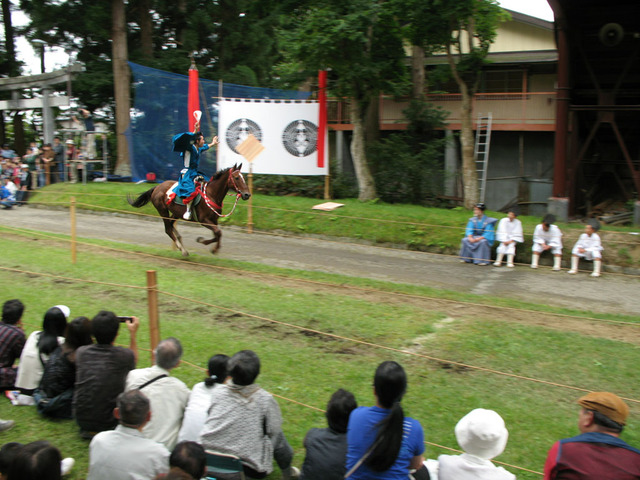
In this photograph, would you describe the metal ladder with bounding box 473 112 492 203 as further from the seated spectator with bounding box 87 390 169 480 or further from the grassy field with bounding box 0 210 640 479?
the seated spectator with bounding box 87 390 169 480

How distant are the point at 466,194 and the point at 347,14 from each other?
662 cm

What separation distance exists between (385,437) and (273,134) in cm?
1585

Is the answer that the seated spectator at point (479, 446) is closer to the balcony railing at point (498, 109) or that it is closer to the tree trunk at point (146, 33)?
the balcony railing at point (498, 109)

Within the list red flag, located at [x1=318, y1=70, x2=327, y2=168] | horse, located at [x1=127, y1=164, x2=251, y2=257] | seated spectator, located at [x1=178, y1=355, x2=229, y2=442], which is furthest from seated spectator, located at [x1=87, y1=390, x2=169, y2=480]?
red flag, located at [x1=318, y1=70, x2=327, y2=168]

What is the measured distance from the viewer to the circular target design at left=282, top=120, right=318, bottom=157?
60.6ft

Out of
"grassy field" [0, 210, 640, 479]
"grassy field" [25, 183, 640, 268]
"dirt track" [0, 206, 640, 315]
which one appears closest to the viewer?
"grassy field" [0, 210, 640, 479]

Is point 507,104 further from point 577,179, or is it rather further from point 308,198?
point 308,198

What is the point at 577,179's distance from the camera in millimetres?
19562

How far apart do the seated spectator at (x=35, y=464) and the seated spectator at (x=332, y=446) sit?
165cm

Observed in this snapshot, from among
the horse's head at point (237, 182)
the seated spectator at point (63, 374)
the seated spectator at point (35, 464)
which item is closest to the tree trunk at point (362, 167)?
the horse's head at point (237, 182)

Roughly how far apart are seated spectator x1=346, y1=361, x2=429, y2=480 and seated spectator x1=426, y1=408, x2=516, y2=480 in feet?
0.87

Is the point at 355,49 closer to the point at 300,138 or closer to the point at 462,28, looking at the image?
the point at 300,138

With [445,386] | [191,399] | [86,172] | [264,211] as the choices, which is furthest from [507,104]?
[191,399]

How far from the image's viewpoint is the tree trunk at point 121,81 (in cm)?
2367
